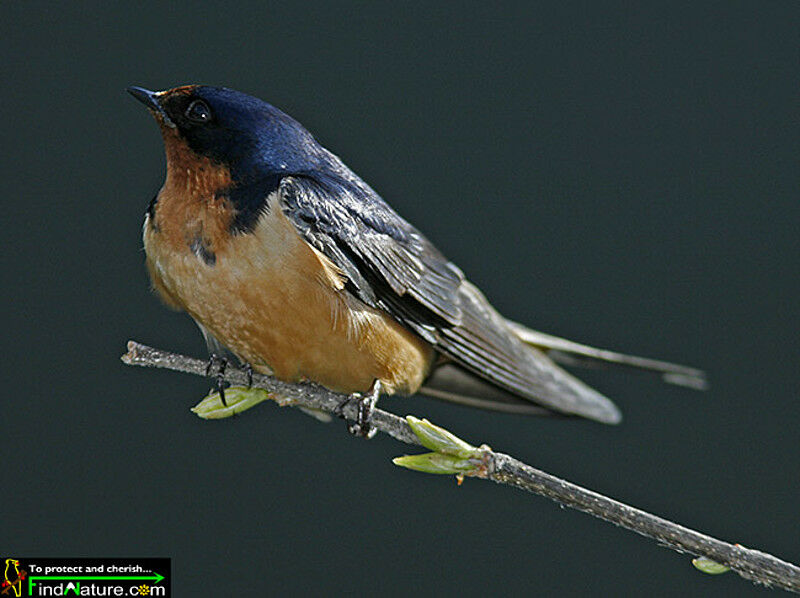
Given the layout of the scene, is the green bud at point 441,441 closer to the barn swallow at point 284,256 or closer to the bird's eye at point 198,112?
the barn swallow at point 284,256

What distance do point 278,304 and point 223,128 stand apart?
33cm

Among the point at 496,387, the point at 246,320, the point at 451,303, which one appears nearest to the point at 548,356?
the point at 496,387

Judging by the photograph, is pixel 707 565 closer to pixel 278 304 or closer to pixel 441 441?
pixel 441 441

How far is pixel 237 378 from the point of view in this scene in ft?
5.10

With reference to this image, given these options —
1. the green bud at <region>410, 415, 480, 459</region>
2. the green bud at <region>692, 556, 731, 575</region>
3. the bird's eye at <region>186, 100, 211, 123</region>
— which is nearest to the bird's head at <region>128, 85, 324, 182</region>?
the bird's eye at <region>186, 100, 211, 123</region>

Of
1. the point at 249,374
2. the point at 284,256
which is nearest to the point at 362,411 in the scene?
the point at 249,374

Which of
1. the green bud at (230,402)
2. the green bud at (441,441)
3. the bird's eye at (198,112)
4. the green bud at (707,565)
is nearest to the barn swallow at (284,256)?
the bird's eye at (198,112)

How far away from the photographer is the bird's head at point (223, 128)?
5.09 feet

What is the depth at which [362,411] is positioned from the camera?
1633 mm

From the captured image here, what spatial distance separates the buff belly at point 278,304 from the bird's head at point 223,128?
0.10m

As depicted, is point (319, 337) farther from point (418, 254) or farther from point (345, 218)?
point (418, 254)

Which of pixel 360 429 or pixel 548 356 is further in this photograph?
pixel 548 356

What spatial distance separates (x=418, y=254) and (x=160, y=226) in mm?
522

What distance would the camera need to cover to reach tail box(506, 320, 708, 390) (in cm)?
198
